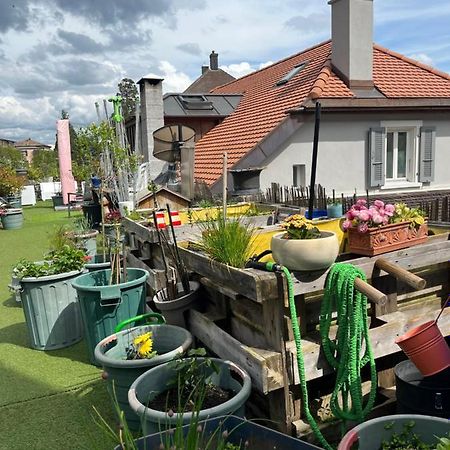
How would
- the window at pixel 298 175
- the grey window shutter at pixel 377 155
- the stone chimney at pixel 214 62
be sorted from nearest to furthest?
the window at pixel 298 175, the grey window shutter at pixel 377 155, the stone chimney at pixel 214 62

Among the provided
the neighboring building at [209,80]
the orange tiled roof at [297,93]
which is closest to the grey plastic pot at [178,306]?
the orange tiled roof at [297,93]

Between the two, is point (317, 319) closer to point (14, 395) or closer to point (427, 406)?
point (427, 406)

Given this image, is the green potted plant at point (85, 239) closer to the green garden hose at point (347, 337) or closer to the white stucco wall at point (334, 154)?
the white stucco wall at point (334, 154)

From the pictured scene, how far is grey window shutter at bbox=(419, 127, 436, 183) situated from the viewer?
10797 millimetres

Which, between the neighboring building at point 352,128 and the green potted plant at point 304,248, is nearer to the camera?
the green potted plant at point 304,248

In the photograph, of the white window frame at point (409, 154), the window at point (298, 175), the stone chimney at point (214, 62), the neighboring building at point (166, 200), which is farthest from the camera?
the stone chimney at point (214, 62)

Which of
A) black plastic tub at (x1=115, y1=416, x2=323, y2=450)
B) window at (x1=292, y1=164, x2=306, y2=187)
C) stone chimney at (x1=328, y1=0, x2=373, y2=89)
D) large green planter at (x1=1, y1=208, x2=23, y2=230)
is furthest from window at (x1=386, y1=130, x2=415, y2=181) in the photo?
large green planter at (x1=1, y1=208, x2=23, y2=230)

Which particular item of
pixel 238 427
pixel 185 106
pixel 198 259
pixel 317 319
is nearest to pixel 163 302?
pixel 198 259

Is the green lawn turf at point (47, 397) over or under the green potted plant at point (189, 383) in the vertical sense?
under

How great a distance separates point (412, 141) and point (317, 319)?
9.42 m

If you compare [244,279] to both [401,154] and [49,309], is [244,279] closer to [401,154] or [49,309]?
[49,309]

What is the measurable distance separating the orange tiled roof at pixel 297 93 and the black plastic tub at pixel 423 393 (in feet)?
24.2

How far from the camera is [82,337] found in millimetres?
4793

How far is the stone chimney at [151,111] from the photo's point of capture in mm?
12234
